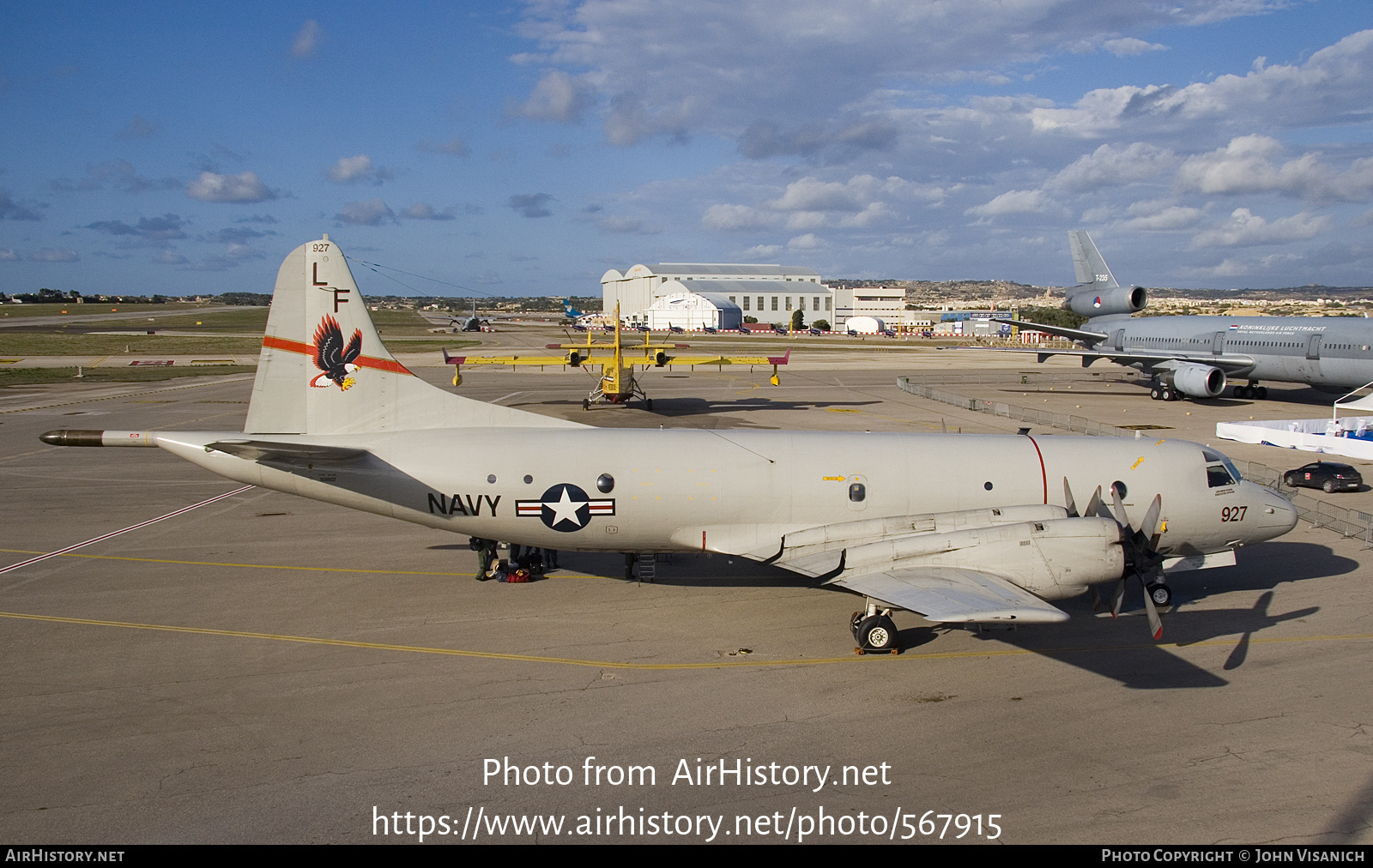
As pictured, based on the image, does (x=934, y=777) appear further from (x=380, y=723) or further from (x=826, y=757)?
(x=380, y=723)

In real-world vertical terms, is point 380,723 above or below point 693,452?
below

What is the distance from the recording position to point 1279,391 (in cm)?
5538

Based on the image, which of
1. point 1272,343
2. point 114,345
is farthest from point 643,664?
point 114,345

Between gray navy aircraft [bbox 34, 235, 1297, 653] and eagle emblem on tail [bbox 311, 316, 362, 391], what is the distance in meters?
0.03

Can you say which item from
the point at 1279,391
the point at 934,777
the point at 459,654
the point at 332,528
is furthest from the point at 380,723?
the point at 1279,391

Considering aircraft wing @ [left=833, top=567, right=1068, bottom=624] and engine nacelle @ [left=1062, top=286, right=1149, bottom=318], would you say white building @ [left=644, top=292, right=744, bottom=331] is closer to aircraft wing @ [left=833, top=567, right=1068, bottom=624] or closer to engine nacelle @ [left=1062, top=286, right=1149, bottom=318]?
engine nacelle @ [left=1062, top=286, right=1149, bottom=318]

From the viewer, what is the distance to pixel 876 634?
46.2 feet

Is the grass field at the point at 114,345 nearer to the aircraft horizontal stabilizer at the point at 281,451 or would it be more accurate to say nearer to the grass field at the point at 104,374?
the grass field at the point at 104,374

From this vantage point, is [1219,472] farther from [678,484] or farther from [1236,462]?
[1236,462]

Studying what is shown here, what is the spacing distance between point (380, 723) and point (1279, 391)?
203 ft

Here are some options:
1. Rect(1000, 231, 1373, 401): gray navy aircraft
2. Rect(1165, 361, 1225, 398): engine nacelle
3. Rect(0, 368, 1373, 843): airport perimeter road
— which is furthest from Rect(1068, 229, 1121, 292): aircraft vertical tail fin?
Rect(0, 368, 1373, 843): airport perimeter road

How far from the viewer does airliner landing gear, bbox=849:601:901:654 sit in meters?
14.1

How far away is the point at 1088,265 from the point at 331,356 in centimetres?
6045
